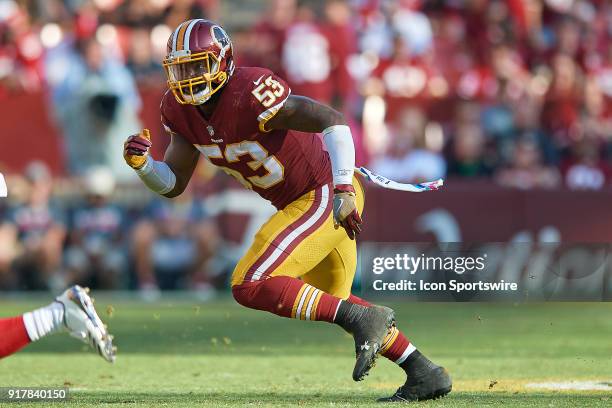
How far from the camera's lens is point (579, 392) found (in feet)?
20.9

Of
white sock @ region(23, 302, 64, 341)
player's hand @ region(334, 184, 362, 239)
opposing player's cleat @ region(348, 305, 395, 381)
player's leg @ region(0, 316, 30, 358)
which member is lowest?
opposing player's cleat @ region(348, 305, 395, 381)

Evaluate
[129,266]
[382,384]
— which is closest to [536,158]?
[129,266]

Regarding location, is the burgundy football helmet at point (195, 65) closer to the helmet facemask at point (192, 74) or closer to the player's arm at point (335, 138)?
the helmet facemask at point (192, 74)

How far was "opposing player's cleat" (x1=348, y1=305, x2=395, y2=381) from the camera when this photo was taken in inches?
215

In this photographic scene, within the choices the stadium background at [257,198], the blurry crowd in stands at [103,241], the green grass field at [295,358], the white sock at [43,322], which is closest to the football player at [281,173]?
the green grass field at [295,358]

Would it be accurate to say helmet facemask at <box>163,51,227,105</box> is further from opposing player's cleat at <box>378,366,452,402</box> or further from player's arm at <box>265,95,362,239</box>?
opposing player's cleat at <box>378,366,452,402</box>

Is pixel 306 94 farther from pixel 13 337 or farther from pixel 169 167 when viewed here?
pixel 13 337

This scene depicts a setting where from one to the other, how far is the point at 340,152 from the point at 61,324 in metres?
1.52

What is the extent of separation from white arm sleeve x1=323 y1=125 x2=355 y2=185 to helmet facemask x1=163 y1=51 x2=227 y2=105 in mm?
623

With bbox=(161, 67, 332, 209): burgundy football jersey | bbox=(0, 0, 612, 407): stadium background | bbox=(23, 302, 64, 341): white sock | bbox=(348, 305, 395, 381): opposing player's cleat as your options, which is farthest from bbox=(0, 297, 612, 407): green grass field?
bbox=(161, 67, 332, 209): burgundy football jersey

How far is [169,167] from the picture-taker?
6.29 metres

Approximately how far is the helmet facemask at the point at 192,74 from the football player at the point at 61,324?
1.13m

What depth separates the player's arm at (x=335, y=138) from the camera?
18.3 feet

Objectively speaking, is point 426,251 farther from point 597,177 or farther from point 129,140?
point 597,177
